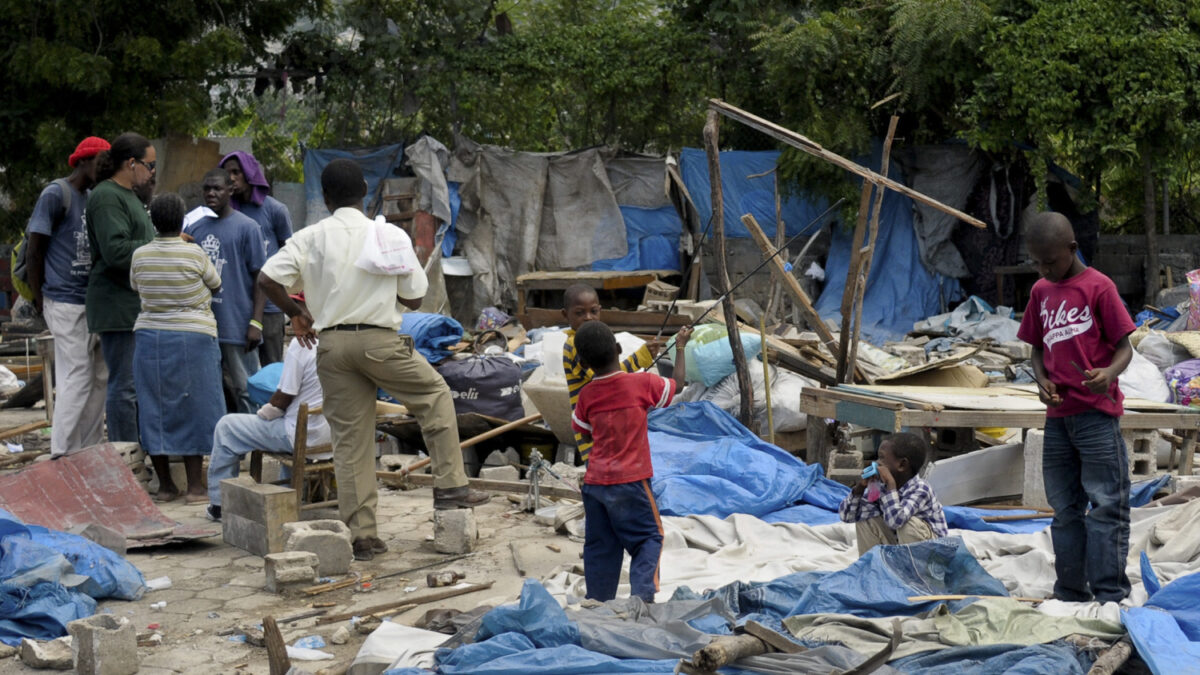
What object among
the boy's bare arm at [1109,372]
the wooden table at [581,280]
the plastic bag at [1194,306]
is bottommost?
the plastic bag at [1194,306]

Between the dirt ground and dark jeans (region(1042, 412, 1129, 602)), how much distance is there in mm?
2157

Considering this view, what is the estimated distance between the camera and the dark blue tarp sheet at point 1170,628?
3834 millimetres

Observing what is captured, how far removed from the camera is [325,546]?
5.68 m

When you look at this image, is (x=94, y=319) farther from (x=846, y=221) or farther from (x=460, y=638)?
(x=846, y=221)

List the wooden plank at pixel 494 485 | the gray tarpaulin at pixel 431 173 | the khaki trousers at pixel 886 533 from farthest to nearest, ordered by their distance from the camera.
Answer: the gray tarpaulin at pixel 431 173 → the wooden plank at pixel 494 485 → the khaki trousers at pixel 886 533

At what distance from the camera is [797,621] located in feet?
14.5

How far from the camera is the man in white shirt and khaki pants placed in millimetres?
5805

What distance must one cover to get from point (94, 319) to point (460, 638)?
4.08 m

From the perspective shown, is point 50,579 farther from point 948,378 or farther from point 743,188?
point 743,188

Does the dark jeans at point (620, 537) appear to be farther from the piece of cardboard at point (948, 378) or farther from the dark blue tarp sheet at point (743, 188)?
the dark blue tarp sheet at point (743, 188)

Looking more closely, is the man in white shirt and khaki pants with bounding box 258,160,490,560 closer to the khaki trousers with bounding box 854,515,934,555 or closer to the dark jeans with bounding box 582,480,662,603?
the dark jeans with bounding box 582,480,662,603

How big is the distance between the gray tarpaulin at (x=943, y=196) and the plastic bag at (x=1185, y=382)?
16.9ft

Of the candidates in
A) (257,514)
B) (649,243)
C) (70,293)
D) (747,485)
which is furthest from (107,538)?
(649,243)

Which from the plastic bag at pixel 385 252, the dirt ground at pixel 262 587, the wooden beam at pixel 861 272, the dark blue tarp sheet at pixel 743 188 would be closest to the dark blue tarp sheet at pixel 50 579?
the dirt ground at pixel 262 587
